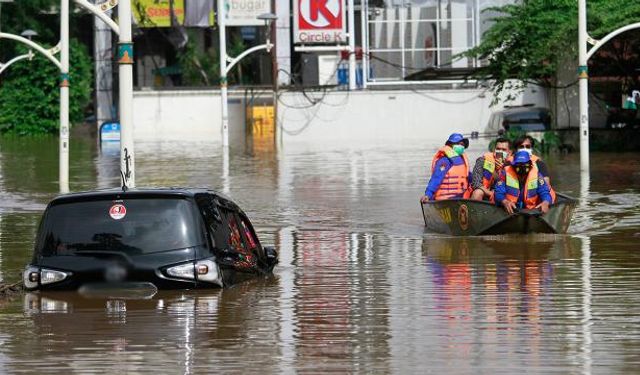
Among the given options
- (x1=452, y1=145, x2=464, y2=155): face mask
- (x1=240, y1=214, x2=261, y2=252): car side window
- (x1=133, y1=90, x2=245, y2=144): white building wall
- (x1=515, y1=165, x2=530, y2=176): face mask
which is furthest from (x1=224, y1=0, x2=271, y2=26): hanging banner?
(x1=240, y1=214, x2=261, y2=252): car side window

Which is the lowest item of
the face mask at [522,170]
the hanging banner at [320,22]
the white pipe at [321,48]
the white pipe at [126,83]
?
the face mask at [522,170]

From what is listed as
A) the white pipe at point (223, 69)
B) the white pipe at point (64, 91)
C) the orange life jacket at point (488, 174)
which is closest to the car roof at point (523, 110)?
the white pipe at point (223, 69)

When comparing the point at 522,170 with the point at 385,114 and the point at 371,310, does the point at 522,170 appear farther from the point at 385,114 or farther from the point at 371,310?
the point at 385,114

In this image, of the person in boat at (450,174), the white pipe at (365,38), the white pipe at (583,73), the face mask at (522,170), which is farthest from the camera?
the white pipe at (365,38)

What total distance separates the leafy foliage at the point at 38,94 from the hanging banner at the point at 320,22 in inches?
618

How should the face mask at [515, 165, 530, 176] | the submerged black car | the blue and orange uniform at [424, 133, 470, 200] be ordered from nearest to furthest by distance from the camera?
the submerged black car → the face mask at [515, 165, 530, 176] → the blue and orange uniform at [424, 133, 470, 200]

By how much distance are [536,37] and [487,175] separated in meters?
22.5

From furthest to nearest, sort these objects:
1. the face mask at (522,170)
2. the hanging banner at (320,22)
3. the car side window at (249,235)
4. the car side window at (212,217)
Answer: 1. the hanging banner at (320,22)
2. the face mask at (522,170)
3. the car side window at (249,235)
4. the car side window at (212,217)

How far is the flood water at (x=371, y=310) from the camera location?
10.3 m

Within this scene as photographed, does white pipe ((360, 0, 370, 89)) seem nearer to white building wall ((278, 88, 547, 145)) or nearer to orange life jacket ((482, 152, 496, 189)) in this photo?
white building wall ((278, 88, 547, 145))

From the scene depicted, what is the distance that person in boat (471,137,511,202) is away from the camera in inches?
800

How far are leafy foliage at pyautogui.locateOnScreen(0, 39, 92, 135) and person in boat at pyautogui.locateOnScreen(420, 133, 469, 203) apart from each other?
157 ft

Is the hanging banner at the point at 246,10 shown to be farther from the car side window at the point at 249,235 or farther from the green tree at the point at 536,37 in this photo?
the car side window at the point at 249,235

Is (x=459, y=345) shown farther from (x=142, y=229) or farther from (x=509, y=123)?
(x=509, y=123)
